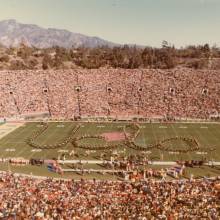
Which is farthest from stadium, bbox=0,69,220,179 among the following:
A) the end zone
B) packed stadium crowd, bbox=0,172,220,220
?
packed stadium crowd, bbox=0,172,220,220

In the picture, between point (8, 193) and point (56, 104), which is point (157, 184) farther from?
point (56, 104)

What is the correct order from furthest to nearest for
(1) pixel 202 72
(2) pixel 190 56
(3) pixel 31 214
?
(2) pixel 190 56 < (1) pixel 202 72 < (3) pixel 31 214

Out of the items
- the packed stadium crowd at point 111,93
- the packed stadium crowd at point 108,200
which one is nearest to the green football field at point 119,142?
the packed stadium crowd at point 111,93

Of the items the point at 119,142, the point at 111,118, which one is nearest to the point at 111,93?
the point at 111,118

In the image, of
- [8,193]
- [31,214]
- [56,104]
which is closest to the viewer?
[31,214]

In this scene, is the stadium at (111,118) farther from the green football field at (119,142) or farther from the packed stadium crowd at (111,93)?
the packed stadium crowd at (111,93)

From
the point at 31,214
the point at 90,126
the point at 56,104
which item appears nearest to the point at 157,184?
the point at 31,214

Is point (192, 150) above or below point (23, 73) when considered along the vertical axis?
below

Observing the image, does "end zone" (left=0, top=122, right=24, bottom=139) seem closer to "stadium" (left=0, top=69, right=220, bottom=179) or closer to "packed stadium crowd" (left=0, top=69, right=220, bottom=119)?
"stadium" (left=0, top=69, right=220, bottom=179)
